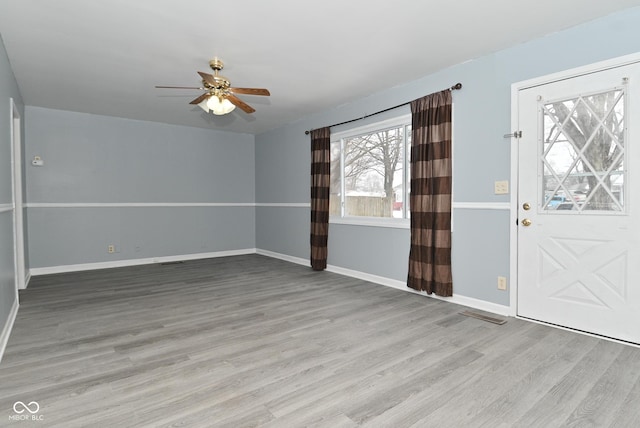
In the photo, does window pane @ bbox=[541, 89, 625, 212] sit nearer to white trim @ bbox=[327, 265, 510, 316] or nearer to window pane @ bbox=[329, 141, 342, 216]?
white trim @ bbox=[327, 265, 510, 316]

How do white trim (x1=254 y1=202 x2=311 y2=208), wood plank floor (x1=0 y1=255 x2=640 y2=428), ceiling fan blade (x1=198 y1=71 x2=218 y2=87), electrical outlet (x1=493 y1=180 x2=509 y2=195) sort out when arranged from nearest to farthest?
wood plank floor (x1=0 y1=255 x2=640 y2=428) → ceiling fan blade (x1=198 y1=71 x2=218 y2=87) → electrical outlet (x1=493 y1=180 x2=509 y2=195) → white trim (x1=254 y1=202 x2=311 y2=208)

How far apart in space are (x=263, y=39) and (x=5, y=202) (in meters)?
2.59

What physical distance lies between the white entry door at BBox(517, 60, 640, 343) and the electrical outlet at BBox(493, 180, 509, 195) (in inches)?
4.8

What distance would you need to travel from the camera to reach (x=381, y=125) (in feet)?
14.8

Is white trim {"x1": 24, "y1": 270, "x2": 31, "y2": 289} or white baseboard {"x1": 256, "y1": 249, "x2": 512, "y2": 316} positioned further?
white trim {"x1": 24, "y1": 270, "x2": 31, "y2": 289}

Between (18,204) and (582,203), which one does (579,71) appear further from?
(18,204)

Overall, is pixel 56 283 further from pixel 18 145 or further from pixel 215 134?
pixel 215 134

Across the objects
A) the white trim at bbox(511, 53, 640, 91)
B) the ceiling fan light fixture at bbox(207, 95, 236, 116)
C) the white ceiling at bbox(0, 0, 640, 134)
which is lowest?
the ceiling fan light fixture at bbox(207, 95, 236, 116)

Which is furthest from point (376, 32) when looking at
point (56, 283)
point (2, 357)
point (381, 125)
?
point (56, 283)

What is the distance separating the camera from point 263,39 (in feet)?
10.1

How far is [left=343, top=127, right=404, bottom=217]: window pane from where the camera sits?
4.40 m

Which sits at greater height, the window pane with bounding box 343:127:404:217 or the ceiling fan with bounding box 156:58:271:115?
the ceiling fan with bounding box 156:58:271:115

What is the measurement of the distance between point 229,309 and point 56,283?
9.18ft

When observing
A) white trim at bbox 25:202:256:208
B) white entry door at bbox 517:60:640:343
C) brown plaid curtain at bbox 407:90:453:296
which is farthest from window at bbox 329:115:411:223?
white trim at bbox 25:202:256:208
